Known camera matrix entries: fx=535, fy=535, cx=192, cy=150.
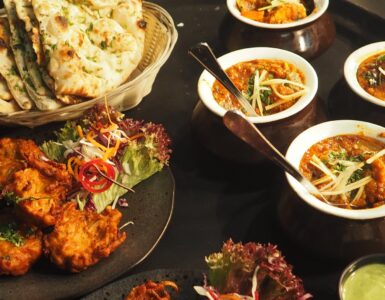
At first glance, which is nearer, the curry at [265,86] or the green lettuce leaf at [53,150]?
the curry at [265,86]

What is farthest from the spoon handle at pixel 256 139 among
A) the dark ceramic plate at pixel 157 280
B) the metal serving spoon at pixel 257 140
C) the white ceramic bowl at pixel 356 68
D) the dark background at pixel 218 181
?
the white ceramic bowl at pixel 356 68

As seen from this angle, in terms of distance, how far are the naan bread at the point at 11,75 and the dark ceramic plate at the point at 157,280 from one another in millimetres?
1158

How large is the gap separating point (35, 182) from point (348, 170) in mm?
1464

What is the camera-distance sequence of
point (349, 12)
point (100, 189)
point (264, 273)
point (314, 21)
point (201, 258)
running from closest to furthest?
point (264, 273), point (201, 258), point (100, 189), point (314, 21), point (349, 12)

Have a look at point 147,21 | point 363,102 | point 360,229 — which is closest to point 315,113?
point 363,102

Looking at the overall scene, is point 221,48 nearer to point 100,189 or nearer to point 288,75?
point 288,75

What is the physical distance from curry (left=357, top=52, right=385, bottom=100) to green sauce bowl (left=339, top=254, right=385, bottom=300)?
970 millimetres

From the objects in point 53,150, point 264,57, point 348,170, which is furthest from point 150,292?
point 264,57

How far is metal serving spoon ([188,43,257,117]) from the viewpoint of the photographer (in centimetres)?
267

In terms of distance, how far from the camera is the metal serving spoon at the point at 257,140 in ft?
7.26

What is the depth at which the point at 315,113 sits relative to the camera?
2.72 metres

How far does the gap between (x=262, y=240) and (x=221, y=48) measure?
1.60 m

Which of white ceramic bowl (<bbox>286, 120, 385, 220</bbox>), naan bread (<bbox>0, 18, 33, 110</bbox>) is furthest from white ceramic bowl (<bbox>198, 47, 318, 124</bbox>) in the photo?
naan bread (<bbox>0, 18, 33, 110</bbox>)

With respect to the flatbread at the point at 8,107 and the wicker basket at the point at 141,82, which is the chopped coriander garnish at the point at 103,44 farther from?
the flatbread at the point at 8,107
